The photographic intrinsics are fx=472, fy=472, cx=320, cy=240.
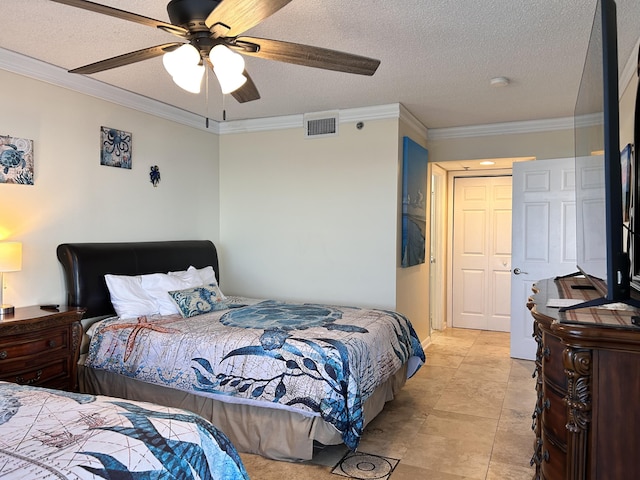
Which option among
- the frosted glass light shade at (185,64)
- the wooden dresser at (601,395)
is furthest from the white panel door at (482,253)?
the wooden dresser at (601,395)

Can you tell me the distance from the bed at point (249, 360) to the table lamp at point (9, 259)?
1.55 feet

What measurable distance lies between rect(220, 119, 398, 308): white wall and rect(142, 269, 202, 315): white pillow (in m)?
1.22

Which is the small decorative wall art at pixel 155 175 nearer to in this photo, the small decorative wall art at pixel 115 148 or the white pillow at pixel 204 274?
the small decorative wall art at pixel 115 148

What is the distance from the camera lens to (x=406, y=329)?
377 centimetres

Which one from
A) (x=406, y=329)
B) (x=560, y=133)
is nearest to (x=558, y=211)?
(x=560, y=133)

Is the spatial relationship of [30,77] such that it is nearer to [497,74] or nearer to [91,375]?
[91,375]

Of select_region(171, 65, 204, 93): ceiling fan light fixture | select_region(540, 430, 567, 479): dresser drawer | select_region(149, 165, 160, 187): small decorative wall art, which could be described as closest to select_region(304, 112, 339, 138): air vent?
select_region(149, 165, 160, 187): small decorative wall art

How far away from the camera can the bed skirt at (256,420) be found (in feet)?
9.05

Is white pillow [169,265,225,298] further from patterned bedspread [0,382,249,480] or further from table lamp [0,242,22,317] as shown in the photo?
patterned bedspread [0,382,249,480]

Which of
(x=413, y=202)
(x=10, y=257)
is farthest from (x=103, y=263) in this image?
(x=413, y=202)

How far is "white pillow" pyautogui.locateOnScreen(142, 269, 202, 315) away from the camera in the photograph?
376 centimetres

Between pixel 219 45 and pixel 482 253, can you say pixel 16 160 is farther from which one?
pixel 482 253

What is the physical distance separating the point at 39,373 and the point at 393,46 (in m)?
3.06

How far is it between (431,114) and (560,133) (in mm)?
1411
